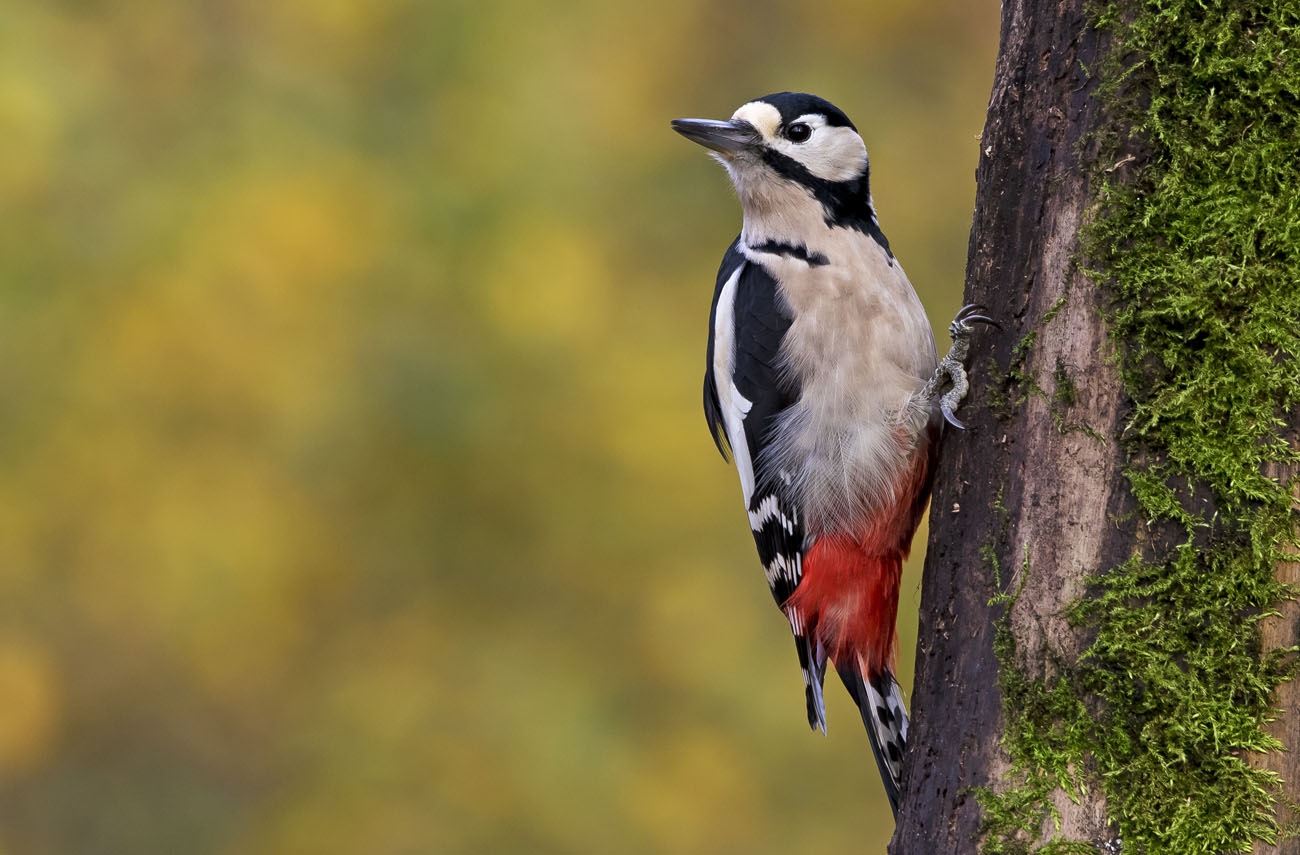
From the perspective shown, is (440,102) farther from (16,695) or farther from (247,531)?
(16,695)

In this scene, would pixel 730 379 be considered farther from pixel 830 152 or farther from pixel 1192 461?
pixel 1192 461

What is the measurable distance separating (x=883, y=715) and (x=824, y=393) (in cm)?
71

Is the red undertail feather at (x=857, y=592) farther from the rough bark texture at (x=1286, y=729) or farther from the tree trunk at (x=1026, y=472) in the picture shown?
the rough bark texture at (x=1286, y=729)

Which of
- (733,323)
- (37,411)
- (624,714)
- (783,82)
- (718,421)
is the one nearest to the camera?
(733,323)

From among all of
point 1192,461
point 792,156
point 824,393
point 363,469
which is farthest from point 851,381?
point 363,469

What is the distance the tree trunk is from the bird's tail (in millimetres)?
756

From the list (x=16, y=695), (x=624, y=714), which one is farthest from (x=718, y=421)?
(x=16, y=695)

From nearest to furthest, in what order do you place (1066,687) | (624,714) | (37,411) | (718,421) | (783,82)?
(1066,687)
(718,421)
(37,411)
(624,714)
(783,82)

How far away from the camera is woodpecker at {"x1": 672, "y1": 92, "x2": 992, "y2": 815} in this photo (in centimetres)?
277

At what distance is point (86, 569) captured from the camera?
5.79 meters

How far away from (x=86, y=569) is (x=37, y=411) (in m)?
0.72

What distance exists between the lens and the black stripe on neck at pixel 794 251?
294 centimetres

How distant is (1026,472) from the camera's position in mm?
1953

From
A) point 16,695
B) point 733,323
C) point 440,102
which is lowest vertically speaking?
point 16,695
